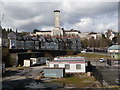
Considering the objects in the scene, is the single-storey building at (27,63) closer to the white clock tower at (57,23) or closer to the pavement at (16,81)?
the pavement at (16,81)

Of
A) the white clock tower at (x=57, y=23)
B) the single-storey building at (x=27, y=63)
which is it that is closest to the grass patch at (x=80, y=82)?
the single-storey building at (x=27, y=63)

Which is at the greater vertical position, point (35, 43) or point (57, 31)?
point (57, 31)

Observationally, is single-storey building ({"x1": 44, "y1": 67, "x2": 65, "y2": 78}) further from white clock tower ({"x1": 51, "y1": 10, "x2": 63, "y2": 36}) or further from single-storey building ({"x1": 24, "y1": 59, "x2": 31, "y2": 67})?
white clock tower ({"x1": 51, "y1": 10, "x2": 63, "y2": 36})

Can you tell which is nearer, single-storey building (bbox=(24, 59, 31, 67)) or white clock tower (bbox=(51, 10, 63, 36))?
single-storey building (bbox=(24, 59, 31, 67))

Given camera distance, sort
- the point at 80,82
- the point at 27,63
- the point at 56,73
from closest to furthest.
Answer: the point at 80,82, the point at 56,73, the point at 27,63

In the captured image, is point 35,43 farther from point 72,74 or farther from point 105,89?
point 105,89

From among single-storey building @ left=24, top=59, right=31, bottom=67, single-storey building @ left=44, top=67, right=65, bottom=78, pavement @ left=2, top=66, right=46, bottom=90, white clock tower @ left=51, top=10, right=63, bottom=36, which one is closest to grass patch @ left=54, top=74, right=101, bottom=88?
single-storey building @ left=44, top=67, right=65, bottom=78

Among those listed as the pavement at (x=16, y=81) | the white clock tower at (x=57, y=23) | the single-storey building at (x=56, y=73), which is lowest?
the pavement at (x=16, y=81)

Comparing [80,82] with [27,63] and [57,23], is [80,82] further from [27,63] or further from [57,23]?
[57,23]

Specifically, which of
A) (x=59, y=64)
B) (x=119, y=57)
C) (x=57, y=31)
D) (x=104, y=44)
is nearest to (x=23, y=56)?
(x=59, y=64)

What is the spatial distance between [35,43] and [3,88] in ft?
155

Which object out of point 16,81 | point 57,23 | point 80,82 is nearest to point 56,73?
point 80,82

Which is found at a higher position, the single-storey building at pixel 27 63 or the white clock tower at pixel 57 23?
the white clock tower at pixel 57 23

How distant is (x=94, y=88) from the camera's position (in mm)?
15922
